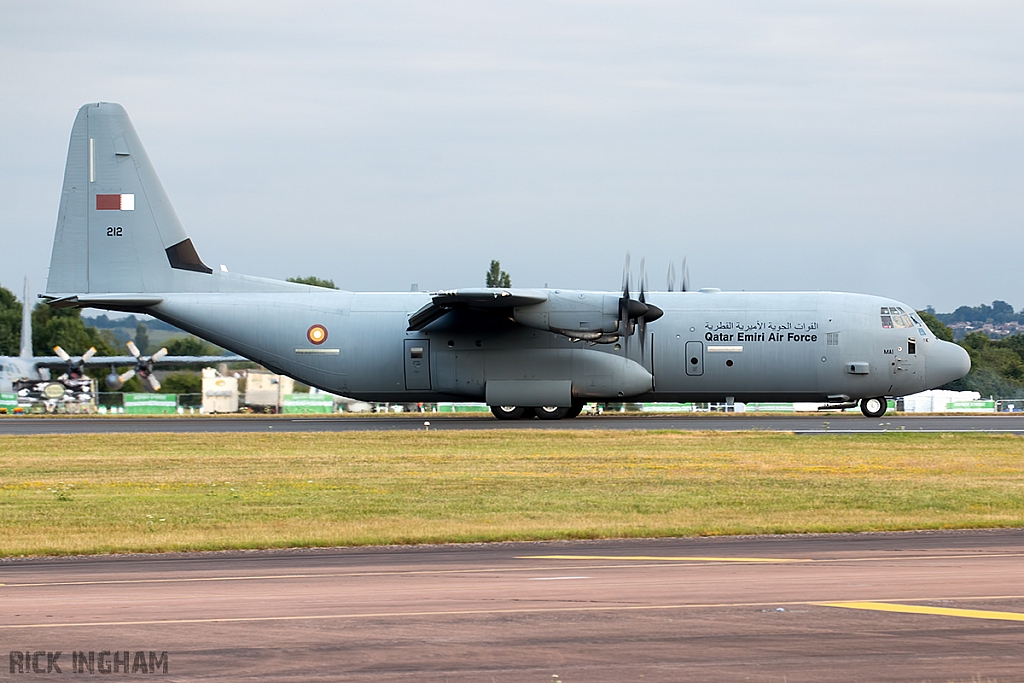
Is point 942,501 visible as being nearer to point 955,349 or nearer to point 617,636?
point 617,636

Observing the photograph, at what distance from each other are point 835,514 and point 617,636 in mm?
9169

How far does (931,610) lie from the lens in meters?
9.15

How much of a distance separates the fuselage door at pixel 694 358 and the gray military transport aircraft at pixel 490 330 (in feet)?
0.15

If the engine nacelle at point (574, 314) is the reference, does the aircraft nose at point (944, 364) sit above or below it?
below

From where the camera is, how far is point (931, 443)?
2866 centimetres

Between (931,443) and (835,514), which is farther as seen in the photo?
(931,443)

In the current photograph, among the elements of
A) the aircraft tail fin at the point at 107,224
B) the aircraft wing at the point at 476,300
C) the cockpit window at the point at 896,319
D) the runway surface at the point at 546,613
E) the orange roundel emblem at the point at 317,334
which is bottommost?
the runway surface at the point at 546,613

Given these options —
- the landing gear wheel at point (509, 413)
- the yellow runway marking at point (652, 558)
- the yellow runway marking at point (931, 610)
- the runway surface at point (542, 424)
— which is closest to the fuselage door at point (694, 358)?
the runway surface at point (542, 424)

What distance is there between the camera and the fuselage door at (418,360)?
37406 mm

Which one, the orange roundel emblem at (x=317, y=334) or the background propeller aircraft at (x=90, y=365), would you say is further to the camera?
the background propeller aircraft at (x=90, y=365)

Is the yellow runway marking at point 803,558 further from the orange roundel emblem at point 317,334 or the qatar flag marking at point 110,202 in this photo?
the qatar flag marking at point 110,202

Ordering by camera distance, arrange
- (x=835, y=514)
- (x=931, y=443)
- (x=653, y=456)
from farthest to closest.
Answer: (x=931, y=443), (x=653, y=456), (x=835, y=514)

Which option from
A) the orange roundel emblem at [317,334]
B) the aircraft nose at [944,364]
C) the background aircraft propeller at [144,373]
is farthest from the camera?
the background aircraft propeller at [144,373]

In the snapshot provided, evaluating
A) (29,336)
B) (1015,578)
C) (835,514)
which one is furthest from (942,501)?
(29,336)
